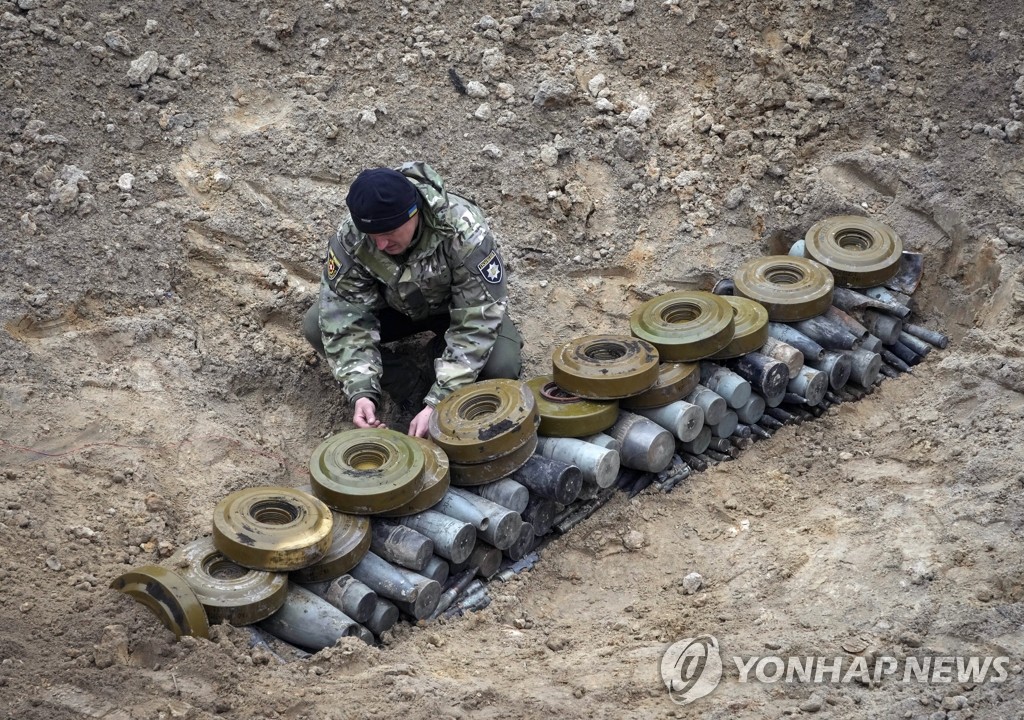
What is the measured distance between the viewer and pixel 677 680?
4887 millimetres

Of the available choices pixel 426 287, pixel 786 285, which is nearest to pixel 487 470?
pixel 426 287

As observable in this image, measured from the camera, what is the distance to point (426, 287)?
6.56 m

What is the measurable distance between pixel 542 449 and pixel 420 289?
1.10m

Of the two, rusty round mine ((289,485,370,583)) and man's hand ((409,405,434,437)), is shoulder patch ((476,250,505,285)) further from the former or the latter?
rusty round mine ((289,485,370,583))

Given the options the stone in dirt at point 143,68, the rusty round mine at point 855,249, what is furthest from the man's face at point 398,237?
the stone in dirt at point 143,68

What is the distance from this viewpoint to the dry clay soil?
5.02 metres

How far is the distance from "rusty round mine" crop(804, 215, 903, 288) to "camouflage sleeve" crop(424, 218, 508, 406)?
2.26 meters

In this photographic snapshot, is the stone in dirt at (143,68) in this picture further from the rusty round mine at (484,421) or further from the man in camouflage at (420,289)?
the rusty round mine at (484,421)

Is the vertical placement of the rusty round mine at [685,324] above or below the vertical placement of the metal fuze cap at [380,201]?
below

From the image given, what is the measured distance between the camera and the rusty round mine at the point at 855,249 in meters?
7.46

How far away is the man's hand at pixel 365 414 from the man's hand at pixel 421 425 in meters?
0.18

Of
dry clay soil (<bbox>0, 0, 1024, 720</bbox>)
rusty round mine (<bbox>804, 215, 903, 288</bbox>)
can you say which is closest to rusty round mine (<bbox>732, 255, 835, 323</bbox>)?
rusty round mine (<bbox>804, 215, 903, 288</bbox>)

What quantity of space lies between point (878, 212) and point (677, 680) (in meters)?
4.23
